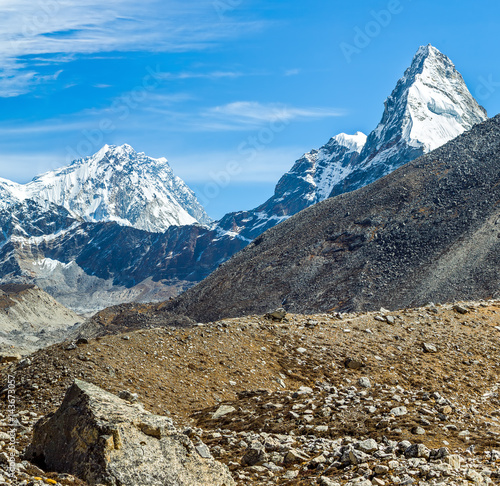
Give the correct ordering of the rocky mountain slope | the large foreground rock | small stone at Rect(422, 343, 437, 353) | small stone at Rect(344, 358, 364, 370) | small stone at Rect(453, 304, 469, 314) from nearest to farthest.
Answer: the large foreground rock → small stone at Rect(344, 358, 364, 370) → small stone at Rect(422, 343, 437, 353) → small stone at Rect(453, 304, 469, 314) → the rocky mountain slope

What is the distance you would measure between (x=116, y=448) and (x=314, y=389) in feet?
28.1

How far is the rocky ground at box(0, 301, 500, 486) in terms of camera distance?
459 inches

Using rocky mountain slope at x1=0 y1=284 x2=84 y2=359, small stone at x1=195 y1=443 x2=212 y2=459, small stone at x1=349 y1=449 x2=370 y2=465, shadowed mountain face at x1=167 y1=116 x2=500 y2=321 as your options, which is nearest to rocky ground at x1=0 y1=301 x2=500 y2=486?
small stone at x1=349 y1=449 x2=370 y2=465

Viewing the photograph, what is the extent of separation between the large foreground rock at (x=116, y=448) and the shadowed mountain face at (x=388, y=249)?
70.3 metres

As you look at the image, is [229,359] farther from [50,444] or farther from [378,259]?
[378,259]

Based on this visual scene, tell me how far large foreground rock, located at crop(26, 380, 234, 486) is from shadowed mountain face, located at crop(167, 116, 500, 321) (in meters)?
70.3

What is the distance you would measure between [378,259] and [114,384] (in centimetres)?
8281

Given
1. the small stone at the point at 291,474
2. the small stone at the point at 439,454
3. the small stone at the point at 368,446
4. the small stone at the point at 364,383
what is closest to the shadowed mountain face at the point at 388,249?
the small stone at the point at 364,383

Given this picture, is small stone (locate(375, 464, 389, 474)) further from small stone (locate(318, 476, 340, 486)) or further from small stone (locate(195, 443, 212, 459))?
small stone (locate(195, 443, 212, 459))

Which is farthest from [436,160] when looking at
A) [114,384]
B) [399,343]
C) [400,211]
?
[114,384]

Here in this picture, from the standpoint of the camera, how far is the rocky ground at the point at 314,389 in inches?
459

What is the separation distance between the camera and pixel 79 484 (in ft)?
31.8

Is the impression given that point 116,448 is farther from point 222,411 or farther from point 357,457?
point 222,411

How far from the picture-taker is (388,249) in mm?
98500
